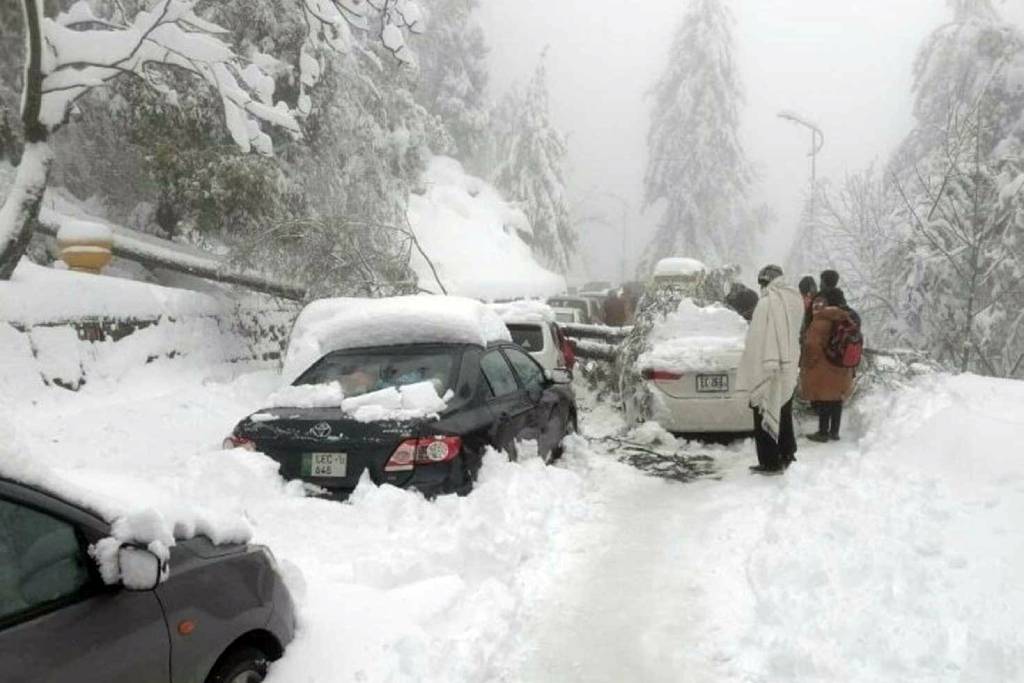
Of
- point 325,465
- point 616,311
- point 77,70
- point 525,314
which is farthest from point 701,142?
point 325,465

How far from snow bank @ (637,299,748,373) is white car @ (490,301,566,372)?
70.6 inches

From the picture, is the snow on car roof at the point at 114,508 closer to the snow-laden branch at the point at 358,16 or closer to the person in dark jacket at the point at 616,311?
the snow-laden branch at the point at 358,16

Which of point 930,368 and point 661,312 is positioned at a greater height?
point 661,312

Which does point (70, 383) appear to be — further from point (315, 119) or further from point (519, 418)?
point (315, 119)

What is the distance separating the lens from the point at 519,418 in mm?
6453

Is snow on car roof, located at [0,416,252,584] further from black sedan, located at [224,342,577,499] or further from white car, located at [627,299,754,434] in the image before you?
white car, located at [627,299,754,434]

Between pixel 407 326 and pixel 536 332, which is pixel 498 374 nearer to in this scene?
pixel 407 326

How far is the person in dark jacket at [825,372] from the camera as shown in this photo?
27.2ft

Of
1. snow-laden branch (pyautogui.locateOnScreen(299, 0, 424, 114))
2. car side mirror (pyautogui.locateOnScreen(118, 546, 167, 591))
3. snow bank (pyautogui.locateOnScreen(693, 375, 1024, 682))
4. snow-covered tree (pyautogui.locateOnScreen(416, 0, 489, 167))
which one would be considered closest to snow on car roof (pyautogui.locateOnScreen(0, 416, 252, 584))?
car side mirror (pyautogui.locateOnScreen(118, 546, 167, 591))

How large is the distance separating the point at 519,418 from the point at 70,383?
6.00 metres

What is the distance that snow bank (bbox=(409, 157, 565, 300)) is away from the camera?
97.1 feet

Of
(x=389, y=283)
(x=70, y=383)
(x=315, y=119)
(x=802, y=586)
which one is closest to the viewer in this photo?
(x=802, y=586)

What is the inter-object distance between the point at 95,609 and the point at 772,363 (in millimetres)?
6057

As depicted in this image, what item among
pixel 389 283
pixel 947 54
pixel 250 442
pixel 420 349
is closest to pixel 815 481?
pixel 420 349
